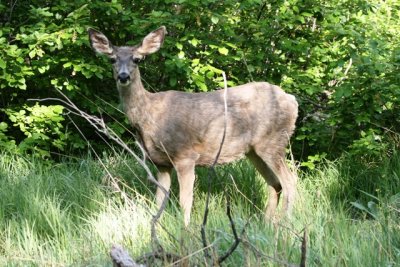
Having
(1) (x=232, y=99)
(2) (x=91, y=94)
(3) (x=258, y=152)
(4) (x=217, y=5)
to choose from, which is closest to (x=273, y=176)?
(3) (x=258, y=152)

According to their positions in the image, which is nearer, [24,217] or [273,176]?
[24,217]

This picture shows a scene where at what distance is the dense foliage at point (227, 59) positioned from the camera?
7.36 m

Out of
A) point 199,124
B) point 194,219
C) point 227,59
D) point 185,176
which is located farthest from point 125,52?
point 194,219

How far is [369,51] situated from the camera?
283 inches

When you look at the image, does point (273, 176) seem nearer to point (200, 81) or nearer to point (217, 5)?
point (200, 81)

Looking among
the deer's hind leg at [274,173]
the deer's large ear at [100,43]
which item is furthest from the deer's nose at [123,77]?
the deer's hind leg at [274,173]

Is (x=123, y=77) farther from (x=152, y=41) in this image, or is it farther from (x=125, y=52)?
(x=152, y=41)

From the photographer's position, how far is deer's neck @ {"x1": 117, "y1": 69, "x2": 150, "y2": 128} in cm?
663

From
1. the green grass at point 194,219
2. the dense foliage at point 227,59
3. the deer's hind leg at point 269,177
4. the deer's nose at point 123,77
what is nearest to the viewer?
the green grass at point 194,219

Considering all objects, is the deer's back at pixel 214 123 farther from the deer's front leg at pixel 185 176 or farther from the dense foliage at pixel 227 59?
the dense foliage at pixel 227 59

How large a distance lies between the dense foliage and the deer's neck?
0.85 metres

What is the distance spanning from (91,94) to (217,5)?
72.5 inches

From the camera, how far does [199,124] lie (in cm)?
687

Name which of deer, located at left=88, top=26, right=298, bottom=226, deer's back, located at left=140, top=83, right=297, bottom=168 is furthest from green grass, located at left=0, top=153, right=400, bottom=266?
deer's back, located at left=140, top=83, right=297, bottom=168
